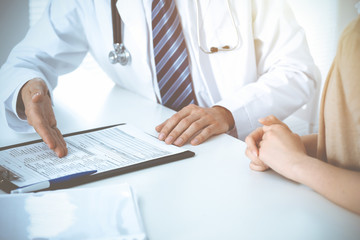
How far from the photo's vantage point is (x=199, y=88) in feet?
3.63

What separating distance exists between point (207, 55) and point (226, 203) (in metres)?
0.65

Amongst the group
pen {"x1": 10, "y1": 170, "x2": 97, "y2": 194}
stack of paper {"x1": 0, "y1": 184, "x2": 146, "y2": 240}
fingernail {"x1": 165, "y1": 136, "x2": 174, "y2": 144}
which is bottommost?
fingernail {"x1": 165, "y1": 136, "x2": 174, "y2": 144}

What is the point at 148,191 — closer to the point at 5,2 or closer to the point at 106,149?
the point at 106,149

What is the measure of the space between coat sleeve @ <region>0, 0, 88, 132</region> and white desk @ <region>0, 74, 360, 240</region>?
593mm

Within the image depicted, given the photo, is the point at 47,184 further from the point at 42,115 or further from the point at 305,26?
the point at 305,26

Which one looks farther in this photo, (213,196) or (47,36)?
(47,36)

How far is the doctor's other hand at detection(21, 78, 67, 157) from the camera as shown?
2.30 ft

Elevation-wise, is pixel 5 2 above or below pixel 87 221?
above

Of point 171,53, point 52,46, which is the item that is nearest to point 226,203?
point 171,53

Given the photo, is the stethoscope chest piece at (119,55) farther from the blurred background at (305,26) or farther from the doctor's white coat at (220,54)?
the blurred background at (305,26)

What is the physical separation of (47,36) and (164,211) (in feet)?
2.97

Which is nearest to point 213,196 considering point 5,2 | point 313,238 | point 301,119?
point 313,238

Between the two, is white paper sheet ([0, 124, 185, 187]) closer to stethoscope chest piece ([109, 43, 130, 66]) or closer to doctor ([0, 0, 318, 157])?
doctor ([0, 0, 318, 157])

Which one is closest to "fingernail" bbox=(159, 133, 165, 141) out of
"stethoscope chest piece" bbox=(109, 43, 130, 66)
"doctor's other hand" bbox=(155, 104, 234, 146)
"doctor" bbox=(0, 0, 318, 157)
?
"doctor's other hand" bbox=(155, 104, 234, 146)
